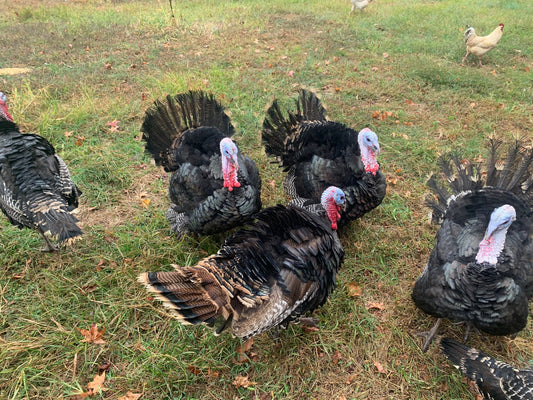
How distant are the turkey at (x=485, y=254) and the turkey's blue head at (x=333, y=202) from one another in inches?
37.0

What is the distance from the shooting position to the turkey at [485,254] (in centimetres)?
253

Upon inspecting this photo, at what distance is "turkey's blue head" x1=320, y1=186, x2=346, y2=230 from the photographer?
3252 millimetres

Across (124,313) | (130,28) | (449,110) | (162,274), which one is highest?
(130,28)

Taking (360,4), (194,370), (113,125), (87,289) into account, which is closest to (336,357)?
(194,370)

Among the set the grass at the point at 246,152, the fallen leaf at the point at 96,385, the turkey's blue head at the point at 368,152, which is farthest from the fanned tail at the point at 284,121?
the fallen leaf at the point at 96,385

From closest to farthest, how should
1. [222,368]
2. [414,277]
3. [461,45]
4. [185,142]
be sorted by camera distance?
[222,368]
[414,277]
[185,142]
[461,45]

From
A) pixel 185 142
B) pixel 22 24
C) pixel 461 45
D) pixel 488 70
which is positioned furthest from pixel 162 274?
pixel 22 24

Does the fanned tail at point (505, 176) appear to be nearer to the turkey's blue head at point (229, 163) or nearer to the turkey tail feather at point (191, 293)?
the turkey's blue head at point (229, 163)

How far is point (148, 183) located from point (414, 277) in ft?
12.1

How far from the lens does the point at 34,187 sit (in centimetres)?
333

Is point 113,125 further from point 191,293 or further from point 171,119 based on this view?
point 191,293

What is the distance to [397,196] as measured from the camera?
4.54 meters

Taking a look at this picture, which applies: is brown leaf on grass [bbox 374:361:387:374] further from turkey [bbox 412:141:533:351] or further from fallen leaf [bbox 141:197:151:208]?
fallen leaf [bbox 141:197:151:208]

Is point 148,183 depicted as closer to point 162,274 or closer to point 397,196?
point 162,274
